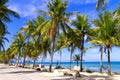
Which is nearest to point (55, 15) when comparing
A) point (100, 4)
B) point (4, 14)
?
point (4, 14)

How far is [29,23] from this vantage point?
43219 millimetres

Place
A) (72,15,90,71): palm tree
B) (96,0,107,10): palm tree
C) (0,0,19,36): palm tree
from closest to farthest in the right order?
(96,0,107,10): palm tree, (0,0,19,36): palm tree, (72,15,90,71): palm tree

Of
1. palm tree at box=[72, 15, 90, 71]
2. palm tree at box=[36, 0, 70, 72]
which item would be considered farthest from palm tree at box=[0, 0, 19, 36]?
palm tree at box=[72, 15, 90, 71]

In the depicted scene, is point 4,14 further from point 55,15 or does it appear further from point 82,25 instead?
point 82,25

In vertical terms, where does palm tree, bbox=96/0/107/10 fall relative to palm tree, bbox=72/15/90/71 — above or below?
below

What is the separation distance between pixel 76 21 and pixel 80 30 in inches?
57.1

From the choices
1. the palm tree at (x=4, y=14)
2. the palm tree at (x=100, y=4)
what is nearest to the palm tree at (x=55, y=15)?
the palm tree at (x=4, y=14)

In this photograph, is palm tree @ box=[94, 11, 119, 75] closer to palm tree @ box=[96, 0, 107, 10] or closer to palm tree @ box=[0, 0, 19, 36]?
palm tree @ box=[0, 0, 19, 36]

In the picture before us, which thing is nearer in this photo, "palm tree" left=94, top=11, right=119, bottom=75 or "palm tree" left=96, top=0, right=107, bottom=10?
"palm tree" left=96, top=0, right=107, bottom=10

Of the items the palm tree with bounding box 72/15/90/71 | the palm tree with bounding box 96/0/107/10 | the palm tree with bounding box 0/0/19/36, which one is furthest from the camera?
the palm tree with bounding box 72/15/90/71

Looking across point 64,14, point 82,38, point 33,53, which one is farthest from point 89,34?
point 33,53

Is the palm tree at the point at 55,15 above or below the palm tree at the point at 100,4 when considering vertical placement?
above

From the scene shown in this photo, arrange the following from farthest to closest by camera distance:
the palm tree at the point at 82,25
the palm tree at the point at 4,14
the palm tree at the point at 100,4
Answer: the palm tree at the point at 82,25, the palm tree at the point at 4,14, the palm tree at the point at 100,4

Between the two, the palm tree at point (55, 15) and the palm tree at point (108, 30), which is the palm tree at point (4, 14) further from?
the palm tree at point (108, 30)
